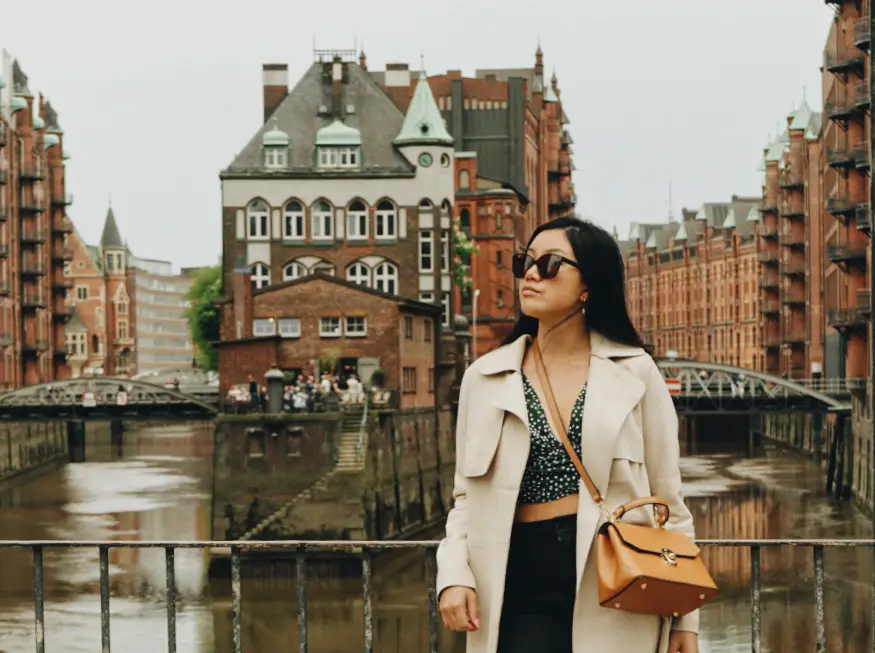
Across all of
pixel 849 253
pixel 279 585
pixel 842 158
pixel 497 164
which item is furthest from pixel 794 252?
pixel 279 585

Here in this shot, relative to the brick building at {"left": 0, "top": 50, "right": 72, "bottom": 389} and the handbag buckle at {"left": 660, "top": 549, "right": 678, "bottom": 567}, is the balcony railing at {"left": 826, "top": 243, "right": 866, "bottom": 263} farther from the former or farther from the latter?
the handbag buckle at {"left": 660, "top": 549, "right": 678, "bottom": 567}

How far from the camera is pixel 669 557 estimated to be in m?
6.75

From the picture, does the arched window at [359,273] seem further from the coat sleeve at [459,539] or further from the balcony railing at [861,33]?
the coat sleeve at [459,539]

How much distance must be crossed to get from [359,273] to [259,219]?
14.4 ft

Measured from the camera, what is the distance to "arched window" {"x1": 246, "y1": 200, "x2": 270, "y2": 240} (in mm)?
77500

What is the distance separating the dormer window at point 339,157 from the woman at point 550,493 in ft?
233

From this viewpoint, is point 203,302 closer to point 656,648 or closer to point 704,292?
point 704,292

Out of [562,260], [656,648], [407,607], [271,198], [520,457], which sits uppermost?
[271,198]

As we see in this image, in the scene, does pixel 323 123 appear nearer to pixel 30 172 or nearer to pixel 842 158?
pixel 842 158

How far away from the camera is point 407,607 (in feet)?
147

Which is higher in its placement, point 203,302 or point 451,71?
point 451,71

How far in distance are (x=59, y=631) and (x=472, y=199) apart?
71.0 m

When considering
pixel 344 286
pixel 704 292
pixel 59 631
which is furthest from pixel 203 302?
pixel 59 631

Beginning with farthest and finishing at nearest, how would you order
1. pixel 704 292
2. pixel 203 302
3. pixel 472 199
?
1. pixel 704 292
2. pixel 203 302
3. pixel 472 199
